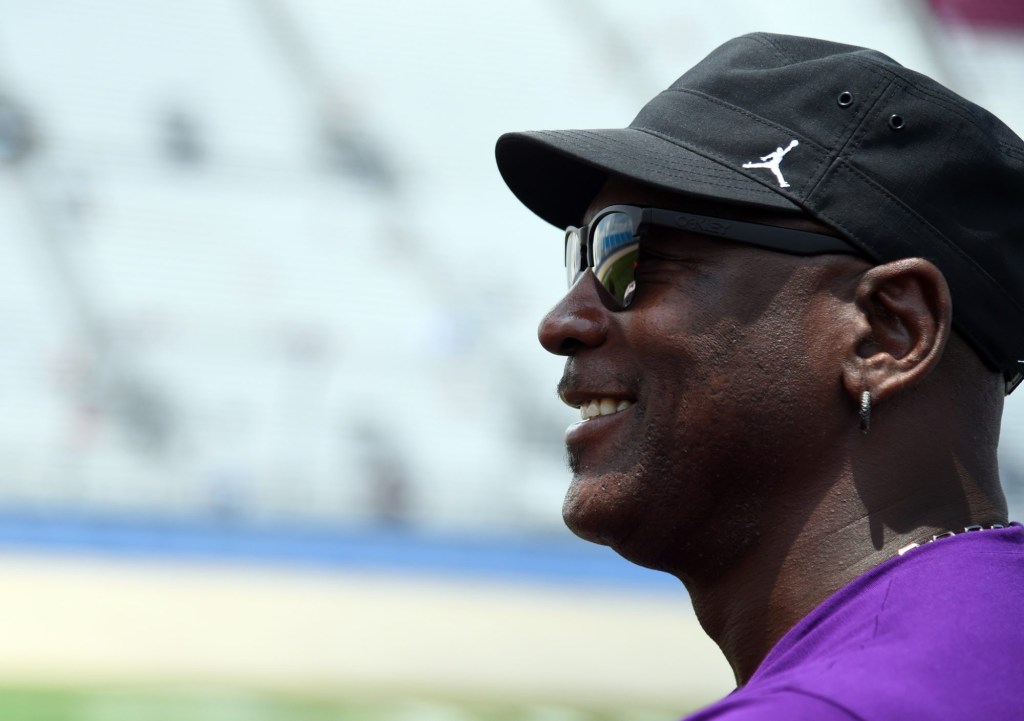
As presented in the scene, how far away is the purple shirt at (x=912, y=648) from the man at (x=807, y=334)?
0.17 ft

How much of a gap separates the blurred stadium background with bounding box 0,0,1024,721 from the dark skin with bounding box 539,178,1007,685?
13.4 ft

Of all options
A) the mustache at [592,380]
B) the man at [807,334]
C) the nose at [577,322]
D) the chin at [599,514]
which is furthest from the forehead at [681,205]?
the chin at [599,514]

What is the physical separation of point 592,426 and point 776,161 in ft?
1.29

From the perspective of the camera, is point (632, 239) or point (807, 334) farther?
point (632, 239)

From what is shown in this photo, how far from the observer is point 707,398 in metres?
1.47

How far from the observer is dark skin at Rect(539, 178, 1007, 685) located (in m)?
1.40

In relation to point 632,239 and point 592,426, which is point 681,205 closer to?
point 632,239

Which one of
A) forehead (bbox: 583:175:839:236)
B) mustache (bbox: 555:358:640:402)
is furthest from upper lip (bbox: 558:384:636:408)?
forehead (bbox: 583:175:839:236)

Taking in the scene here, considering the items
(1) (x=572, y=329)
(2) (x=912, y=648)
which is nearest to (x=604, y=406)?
(1) (x=572, y=329)

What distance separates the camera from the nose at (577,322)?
63.1 inches

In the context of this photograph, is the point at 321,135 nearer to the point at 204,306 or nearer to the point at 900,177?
the point at 204,306

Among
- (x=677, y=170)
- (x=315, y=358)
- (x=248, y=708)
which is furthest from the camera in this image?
(x=315, y=358)

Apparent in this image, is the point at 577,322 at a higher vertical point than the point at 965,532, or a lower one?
higher

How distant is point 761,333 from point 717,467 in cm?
16
